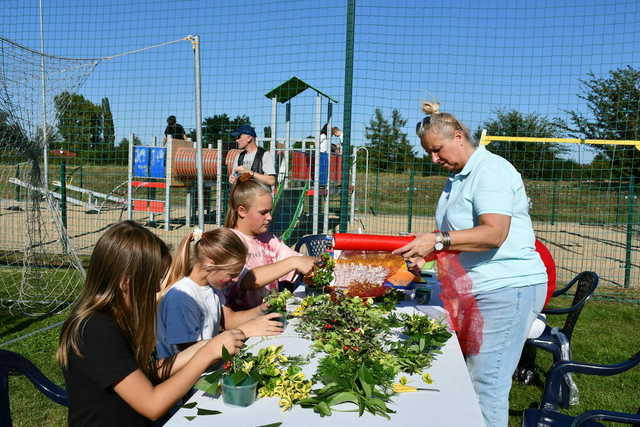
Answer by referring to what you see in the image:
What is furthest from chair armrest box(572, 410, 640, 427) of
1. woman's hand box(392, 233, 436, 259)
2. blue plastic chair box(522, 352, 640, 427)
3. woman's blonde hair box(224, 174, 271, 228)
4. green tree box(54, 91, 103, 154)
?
green tree box(54, 91, 103, 154)

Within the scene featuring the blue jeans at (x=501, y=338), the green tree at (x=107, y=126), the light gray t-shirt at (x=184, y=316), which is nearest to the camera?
the light gray t-shirt at (x=184, y=316)

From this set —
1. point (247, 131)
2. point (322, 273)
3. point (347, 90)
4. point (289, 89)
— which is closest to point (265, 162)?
point (247, 131)

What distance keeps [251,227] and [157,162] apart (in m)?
8.45

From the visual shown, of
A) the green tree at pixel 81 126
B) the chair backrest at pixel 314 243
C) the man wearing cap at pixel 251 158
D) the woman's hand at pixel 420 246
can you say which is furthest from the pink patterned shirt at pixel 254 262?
the green tree at pixel 81 126

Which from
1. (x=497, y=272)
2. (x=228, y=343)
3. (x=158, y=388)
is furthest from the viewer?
(x=497, y=272)

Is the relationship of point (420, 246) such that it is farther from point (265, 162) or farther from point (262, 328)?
point (265, 162)

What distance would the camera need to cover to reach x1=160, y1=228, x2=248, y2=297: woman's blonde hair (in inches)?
86.0

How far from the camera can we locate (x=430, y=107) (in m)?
2.36

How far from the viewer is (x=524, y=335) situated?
2176mm

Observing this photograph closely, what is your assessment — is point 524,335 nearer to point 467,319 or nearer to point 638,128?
point 467,319

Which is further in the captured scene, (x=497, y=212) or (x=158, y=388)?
(x=497, y=212)

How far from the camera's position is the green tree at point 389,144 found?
6121 mm

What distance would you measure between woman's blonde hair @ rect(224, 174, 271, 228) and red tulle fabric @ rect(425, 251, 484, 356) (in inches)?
40.7

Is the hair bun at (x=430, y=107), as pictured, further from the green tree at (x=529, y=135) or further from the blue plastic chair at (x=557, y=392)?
the green tree at (x=529, y=135)
